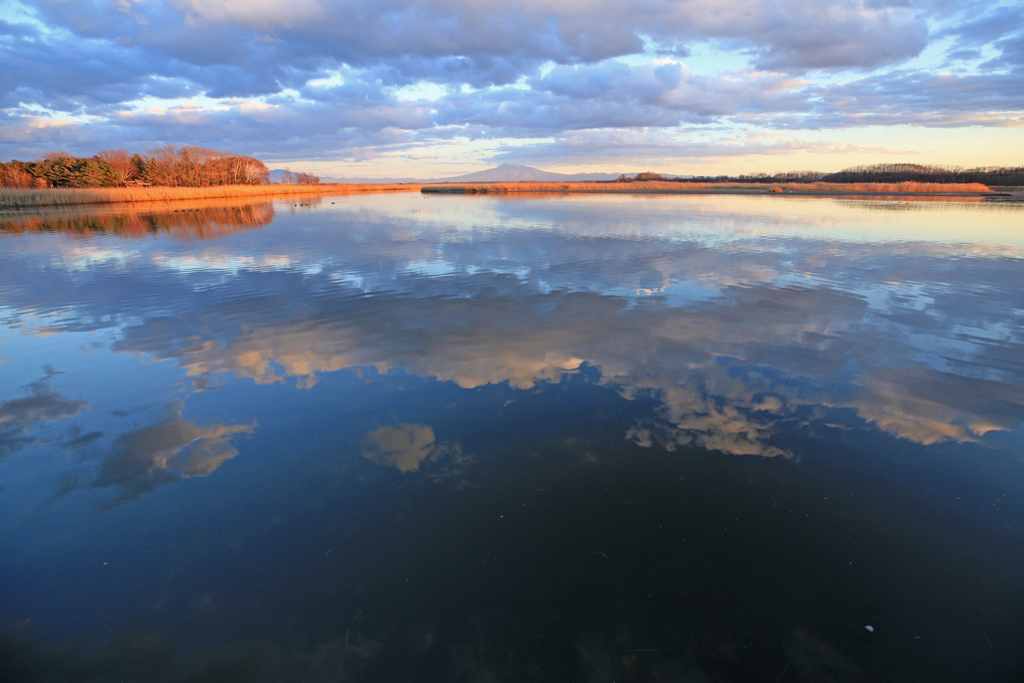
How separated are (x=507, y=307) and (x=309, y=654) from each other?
29.6ft

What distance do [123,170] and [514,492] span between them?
411 ft

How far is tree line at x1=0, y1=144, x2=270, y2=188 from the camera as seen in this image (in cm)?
8456

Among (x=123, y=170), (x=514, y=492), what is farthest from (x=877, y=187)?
(x=123, y=170)

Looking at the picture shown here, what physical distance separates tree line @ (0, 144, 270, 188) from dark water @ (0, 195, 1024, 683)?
342ft

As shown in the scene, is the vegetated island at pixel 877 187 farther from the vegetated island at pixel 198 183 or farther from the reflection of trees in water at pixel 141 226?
the reflection of trees in water at pixel 141 226

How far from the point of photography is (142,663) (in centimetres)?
337

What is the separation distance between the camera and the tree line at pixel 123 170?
84.6 metres

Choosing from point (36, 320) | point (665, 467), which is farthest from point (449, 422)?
point (36, 320)

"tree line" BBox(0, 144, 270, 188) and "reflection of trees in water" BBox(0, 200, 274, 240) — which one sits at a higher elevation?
"tree line" BBox(0, 144, 270, 188)

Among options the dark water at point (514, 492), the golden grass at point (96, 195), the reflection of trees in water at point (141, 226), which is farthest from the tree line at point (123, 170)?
A: the dark water at point (514, 492)

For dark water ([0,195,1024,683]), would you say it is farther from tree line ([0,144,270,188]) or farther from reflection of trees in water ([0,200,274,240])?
tree line ([0,144,270,188])

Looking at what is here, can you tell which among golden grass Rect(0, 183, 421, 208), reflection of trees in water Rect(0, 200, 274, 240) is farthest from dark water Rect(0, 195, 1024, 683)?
golden grass Rect(0, 183, 421, 208)

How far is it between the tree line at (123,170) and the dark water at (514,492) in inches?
4107

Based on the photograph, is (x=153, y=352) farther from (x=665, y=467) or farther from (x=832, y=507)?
(x=832, y=507)
